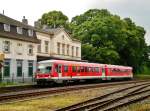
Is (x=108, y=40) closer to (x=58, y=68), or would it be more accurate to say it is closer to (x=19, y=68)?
(x=19, y=68)

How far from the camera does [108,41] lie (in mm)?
73000

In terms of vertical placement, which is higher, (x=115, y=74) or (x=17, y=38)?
(x=17, y=38)

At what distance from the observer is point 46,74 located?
135ft

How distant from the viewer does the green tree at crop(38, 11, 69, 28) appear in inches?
3628

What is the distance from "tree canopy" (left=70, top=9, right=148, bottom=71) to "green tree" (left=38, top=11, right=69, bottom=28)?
22.9 ft

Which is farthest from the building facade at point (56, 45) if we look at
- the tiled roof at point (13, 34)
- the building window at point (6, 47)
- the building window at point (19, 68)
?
the building window at point (6, 47)

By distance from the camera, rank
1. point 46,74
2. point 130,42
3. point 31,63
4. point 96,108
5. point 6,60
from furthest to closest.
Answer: point 130,42, point 31,63, point 6,60, point 46,74, point 96,108

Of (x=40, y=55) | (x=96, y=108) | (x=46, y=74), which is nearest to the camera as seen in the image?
(x=96, y=108)

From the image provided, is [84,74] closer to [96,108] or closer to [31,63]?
[31,63]

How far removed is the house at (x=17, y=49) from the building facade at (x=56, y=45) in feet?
11.4

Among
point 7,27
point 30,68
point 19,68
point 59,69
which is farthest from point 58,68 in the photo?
point 30,68

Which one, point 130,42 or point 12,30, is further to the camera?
point 130,42

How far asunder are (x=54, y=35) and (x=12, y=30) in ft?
43.0

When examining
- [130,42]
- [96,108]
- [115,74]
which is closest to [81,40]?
[130,42]
